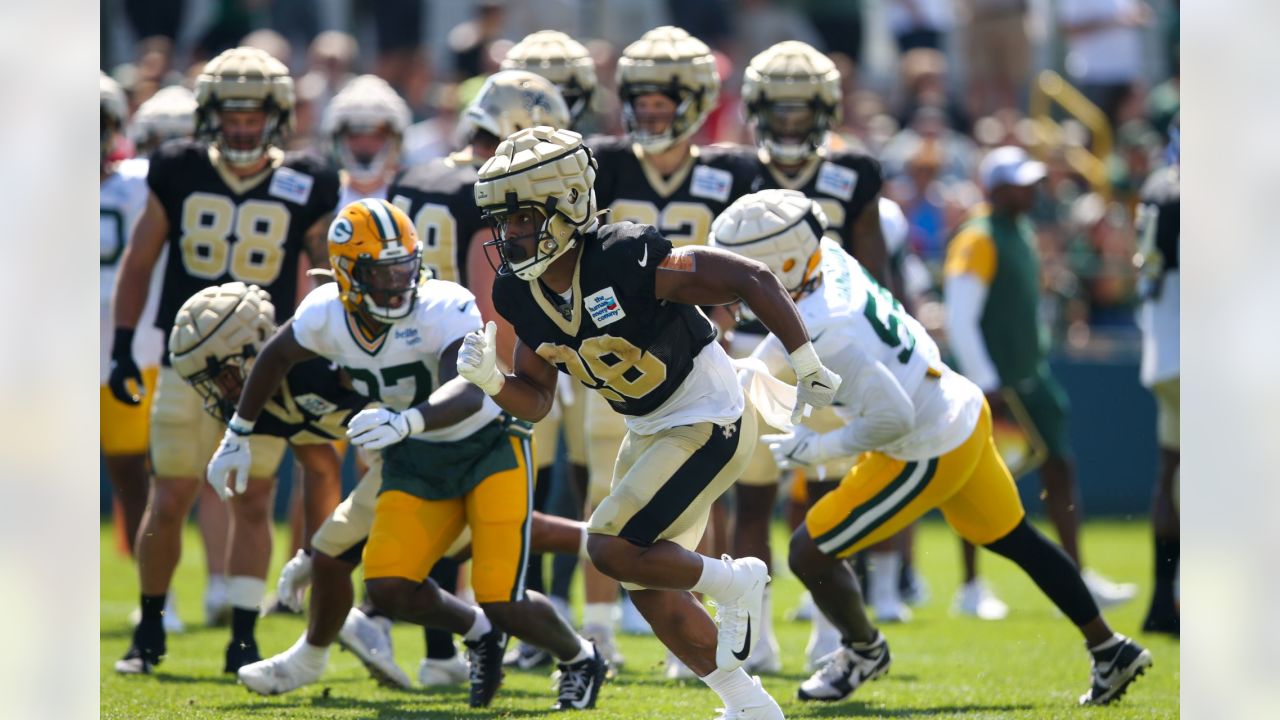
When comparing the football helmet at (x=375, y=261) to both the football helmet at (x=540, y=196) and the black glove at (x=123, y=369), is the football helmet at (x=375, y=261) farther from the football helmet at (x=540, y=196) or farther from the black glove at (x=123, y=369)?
the black glove at (x=123, y=369)

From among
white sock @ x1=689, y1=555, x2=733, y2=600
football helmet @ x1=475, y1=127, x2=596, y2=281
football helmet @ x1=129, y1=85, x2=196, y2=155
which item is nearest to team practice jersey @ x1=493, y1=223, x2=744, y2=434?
football helmet @ x1=475, y1=127, x2=596, y2=281

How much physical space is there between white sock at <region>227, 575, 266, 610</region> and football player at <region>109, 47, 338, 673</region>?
0.04 meters

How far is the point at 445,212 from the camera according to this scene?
6.89 meters

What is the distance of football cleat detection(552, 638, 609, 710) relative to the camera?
18.5ft

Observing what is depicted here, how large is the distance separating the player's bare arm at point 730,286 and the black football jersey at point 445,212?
79.9 inches

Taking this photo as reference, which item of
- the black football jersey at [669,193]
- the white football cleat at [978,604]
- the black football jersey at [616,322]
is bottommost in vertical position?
the white football cleat at [978,604]

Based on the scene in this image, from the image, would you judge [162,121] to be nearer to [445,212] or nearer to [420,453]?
[445,212]

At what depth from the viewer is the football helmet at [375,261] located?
555 centimetres

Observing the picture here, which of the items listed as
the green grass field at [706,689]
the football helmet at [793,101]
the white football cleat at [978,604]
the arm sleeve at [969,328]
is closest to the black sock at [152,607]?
the green grass field at [706,689]

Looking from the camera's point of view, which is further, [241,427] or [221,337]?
[221,337]

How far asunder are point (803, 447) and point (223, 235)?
103 inches

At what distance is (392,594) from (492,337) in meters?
1.06

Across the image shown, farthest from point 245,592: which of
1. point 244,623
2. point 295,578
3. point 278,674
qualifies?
point 278,674
